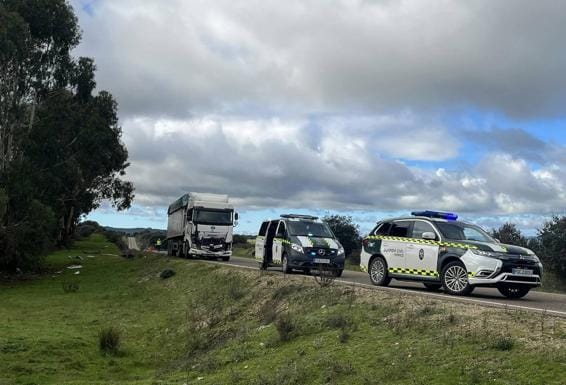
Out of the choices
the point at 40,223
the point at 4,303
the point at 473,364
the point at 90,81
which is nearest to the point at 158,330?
the point at 4,303

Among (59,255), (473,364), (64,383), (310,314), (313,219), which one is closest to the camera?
(473,364)

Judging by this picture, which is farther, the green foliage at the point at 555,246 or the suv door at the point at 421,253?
the green foliage at the point at 555,246

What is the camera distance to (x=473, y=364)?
8.09 metres

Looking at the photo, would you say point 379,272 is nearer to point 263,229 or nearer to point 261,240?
point 261,240

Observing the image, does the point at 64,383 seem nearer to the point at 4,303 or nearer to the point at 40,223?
the point at 4,303

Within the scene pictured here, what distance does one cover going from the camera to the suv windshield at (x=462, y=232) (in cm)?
1475

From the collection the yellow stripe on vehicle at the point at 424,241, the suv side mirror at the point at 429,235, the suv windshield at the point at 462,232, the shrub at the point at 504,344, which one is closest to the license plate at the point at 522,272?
the yellow stripe on vehicle at the point at 424,241

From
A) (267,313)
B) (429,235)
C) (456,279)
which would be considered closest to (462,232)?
(429,235)

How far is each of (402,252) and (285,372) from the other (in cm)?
719

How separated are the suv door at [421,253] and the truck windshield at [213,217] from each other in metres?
20.4

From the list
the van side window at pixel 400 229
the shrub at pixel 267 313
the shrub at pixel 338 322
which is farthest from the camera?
the van side window at pixel 400 229

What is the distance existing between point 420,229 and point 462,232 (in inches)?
44.0

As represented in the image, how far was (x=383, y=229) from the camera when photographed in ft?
56.3

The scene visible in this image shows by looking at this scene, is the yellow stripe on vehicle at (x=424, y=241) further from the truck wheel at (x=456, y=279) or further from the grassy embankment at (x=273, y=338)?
the grassy embankment at (x=273, y=338)
